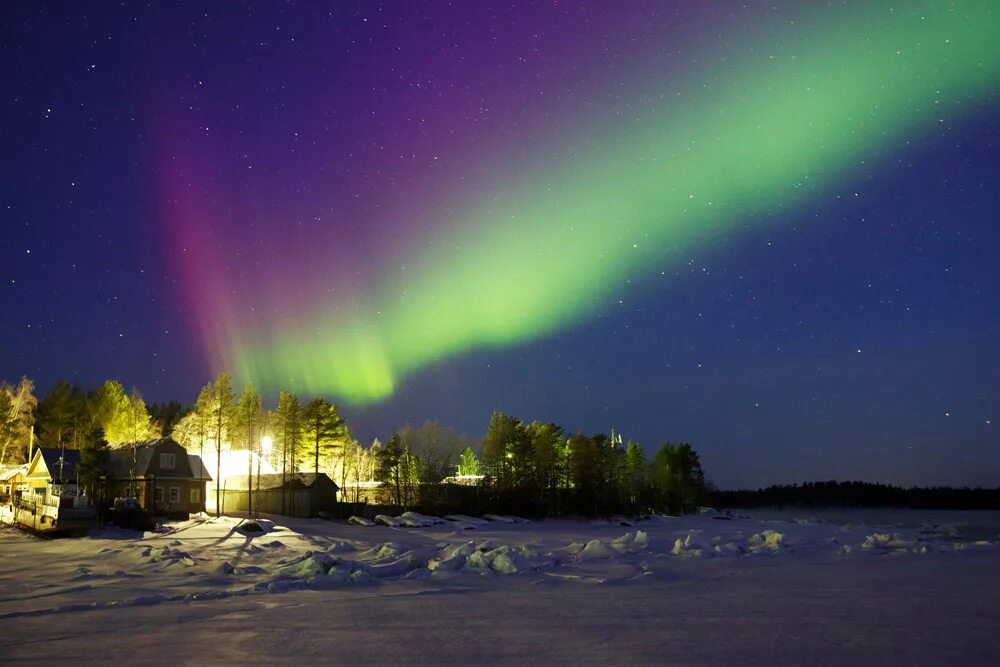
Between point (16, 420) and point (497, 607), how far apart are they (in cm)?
9463

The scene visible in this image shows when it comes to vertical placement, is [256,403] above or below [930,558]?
above

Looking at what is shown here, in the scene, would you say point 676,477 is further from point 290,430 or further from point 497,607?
point 497,607

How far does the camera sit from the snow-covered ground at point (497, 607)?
1397 cm

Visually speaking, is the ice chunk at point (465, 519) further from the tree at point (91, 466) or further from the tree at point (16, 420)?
the tree at point (16, 420)

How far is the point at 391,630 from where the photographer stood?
16.1 m

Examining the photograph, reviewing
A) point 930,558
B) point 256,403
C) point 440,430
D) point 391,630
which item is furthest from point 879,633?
point 440,430

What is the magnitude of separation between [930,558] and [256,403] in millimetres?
112386

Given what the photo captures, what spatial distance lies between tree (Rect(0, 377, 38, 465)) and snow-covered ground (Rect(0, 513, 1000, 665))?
63.7m

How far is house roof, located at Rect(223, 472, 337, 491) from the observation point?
77812 mm

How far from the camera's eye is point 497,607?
64.2 feet

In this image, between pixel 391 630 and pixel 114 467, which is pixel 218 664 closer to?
pixel 391 630

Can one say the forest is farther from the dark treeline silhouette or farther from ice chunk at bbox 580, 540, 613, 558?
ice chunk at bbox 580, 540, 613, 558

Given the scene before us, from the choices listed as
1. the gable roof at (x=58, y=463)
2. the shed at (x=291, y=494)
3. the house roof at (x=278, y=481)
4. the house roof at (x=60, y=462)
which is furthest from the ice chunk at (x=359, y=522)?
the house roof at (x=60, y=462)

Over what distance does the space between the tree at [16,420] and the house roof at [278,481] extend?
28.3 m
